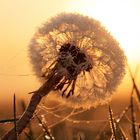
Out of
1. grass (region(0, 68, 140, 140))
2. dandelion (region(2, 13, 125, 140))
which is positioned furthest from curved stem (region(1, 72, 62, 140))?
dandelion (region(2, 13, 125, 140))

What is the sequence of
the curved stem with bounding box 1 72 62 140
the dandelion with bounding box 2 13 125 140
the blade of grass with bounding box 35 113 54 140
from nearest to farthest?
the curved stem with bounding box 1 72 62 140
the blade of grass with bounding box 35 113 54 140
the dandelion with bounding box 2 13 125 140

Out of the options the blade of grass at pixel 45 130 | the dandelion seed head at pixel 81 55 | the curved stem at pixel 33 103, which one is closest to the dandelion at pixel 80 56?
the dandelion seed head at pixel 81 55

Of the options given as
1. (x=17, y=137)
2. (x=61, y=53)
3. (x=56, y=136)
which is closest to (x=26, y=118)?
(x=17, y=137)

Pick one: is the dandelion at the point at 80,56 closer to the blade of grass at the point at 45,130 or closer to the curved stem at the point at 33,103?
the curved stem at the point at 33,103

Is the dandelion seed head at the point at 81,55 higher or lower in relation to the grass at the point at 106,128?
higher

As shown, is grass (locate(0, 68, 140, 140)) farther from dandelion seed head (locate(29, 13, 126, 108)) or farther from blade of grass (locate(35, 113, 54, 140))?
dandelion seed head (locate(29, 13, 126, 108))

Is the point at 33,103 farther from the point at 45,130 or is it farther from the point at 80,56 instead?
the point at 80,56

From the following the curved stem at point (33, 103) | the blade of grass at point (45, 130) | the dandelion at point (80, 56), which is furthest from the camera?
the dandelion at point (80, 56)
